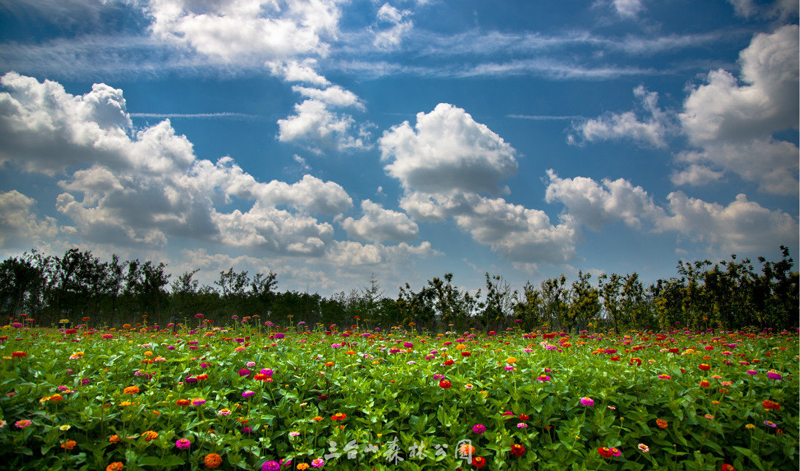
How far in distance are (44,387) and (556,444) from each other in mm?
4548

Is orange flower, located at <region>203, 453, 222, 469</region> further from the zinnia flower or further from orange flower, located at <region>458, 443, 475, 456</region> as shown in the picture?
orange flower, located at <region>458, 443, 475, 456</region>

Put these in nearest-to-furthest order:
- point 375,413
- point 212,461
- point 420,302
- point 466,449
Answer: point 212,461
point 466,449
point 375,413
point 420,302

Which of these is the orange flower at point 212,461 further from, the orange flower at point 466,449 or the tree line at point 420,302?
the tree line at point 420,302

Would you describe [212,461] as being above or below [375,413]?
below

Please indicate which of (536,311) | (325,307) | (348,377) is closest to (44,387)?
(348,377)

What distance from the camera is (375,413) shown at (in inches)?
134

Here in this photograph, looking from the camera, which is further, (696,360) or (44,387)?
(696,360)

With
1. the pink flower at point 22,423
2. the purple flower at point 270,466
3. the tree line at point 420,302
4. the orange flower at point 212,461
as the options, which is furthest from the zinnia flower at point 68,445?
the tree line at point 420,302

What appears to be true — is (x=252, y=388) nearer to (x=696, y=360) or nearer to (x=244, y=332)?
(x=244, y=332)

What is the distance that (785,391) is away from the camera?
4.27 metres

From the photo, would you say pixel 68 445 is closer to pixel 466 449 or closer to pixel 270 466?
pixel 270 466

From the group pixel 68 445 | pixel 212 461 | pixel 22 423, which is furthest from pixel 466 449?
pixel 22 423

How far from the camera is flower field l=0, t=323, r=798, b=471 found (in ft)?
9.85

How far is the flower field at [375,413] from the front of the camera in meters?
3.00
